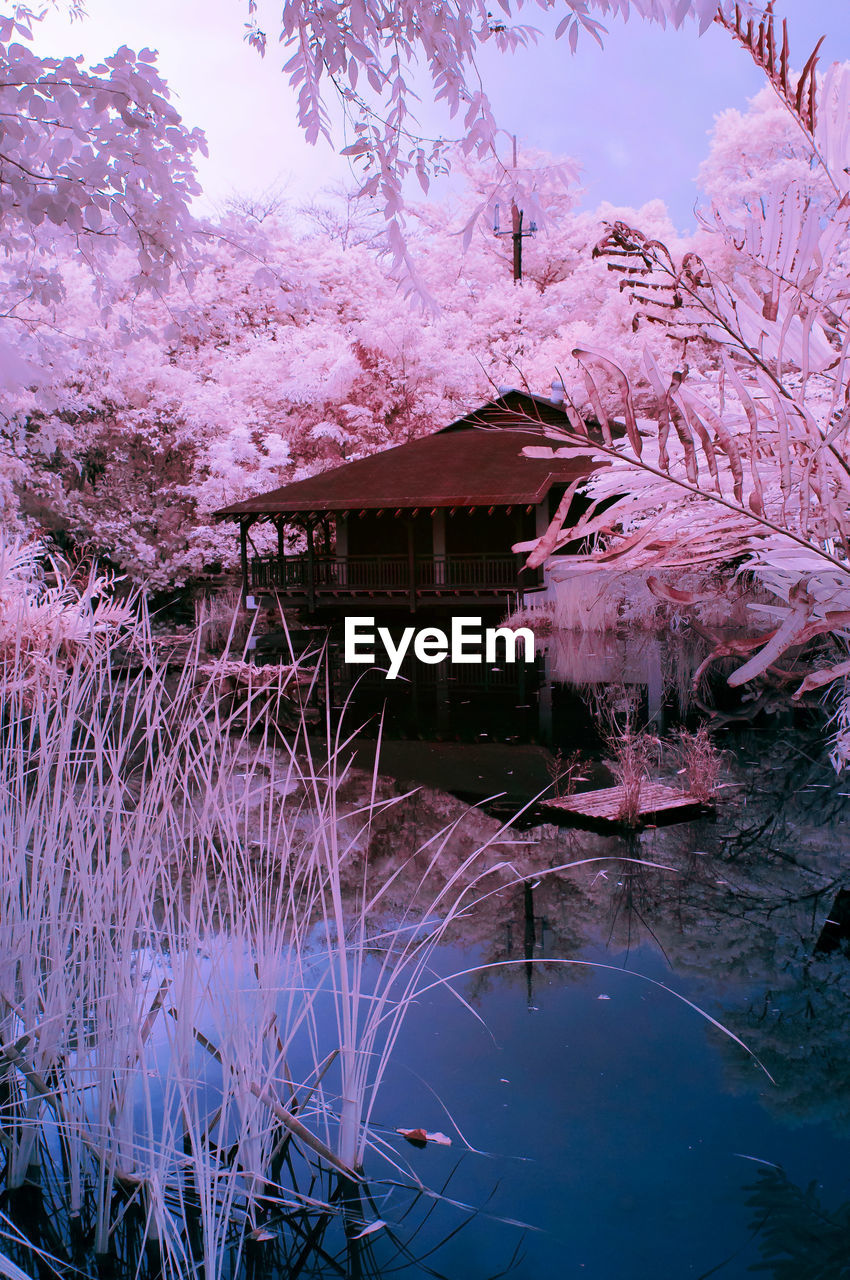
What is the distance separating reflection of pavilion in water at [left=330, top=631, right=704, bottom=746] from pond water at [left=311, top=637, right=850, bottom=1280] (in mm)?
2945

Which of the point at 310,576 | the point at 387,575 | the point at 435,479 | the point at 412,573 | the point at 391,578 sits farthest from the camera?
the point at 391,578

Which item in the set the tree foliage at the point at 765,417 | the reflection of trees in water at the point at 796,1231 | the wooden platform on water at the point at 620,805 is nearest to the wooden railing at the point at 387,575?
the wooden platform on water at the point at 620,805

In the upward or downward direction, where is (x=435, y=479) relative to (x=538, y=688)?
upward

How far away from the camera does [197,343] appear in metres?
25.0

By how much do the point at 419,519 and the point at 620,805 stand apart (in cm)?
1395

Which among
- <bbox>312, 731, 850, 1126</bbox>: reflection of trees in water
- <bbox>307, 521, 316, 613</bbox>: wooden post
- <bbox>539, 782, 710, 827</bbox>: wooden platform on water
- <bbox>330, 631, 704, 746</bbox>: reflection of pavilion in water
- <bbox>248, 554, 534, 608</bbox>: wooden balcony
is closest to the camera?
<bbox>312, 731, 850, 1126</bbox>: reflection of trees in water

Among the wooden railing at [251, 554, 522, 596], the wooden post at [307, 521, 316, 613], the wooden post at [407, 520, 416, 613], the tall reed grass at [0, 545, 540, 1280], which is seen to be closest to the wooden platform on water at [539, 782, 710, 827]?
the tall reed grass at [0, 545, 540, 1280]

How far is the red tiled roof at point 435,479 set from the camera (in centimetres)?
1581

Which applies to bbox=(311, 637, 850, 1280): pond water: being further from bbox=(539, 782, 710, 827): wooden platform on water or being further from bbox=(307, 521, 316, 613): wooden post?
bbox=(307, 521, 316, 613): wooden post

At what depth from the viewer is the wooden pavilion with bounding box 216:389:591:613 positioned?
16.2 meters

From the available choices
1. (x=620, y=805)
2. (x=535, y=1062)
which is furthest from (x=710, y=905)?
(x=535, y=1062)

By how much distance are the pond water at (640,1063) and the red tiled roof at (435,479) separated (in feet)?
34.7

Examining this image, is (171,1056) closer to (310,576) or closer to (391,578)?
(310,576)

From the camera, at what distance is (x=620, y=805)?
5.59 meters
